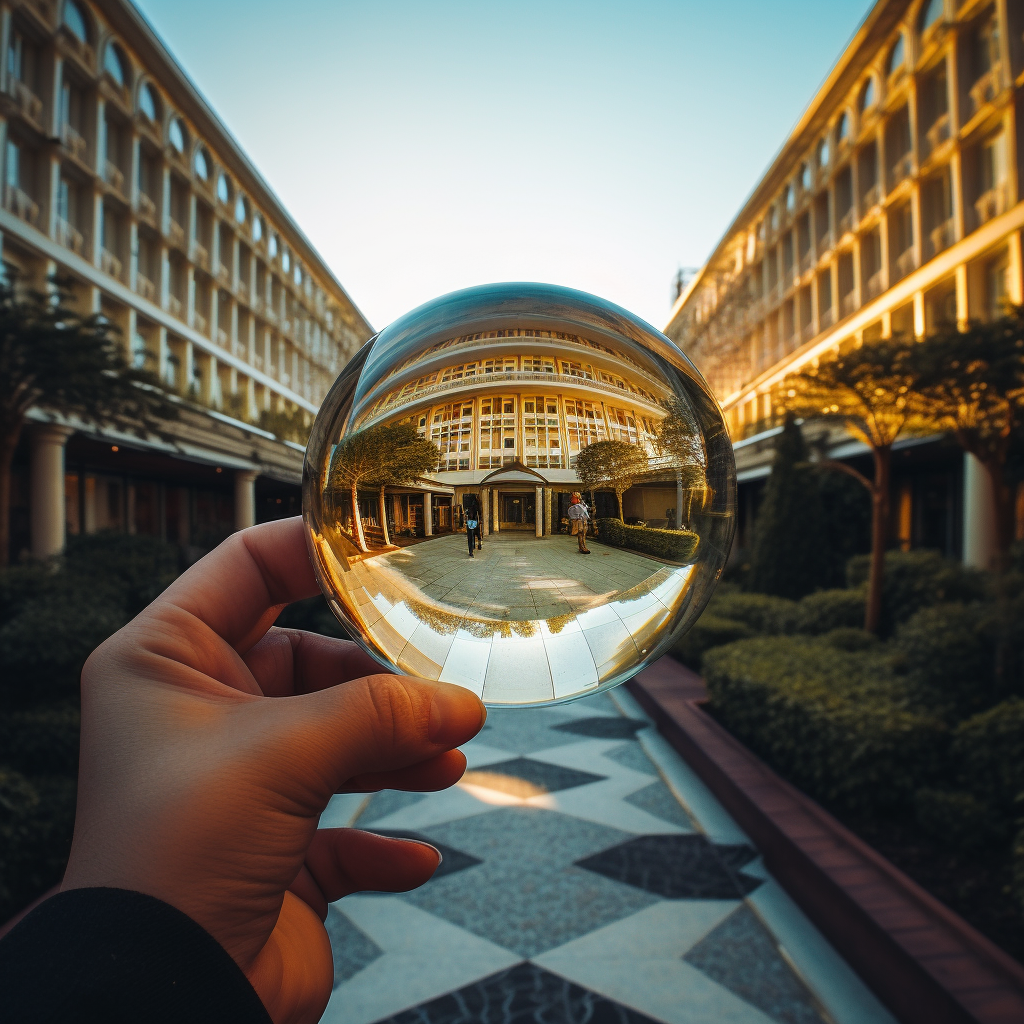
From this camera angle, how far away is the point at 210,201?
25922mm

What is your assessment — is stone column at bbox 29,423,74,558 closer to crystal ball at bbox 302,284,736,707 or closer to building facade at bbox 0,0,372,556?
building facade at bbox 0,0,372,556

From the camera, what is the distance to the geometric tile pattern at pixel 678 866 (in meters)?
4.46

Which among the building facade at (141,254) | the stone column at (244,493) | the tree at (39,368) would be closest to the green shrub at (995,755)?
the tree at (39,368)

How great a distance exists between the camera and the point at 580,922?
4125 millimetres

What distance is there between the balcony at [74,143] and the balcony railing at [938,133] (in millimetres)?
21921

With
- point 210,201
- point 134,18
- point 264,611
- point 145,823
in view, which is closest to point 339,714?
point 145,823

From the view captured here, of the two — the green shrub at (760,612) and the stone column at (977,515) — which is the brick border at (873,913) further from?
the stone column at (977,515)

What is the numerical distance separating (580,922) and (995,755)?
2.78m

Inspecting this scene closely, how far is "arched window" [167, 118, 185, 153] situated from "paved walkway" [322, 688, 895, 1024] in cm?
2499

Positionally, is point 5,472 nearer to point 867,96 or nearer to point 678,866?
point 678,866

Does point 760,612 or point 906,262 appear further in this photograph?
point 906,262

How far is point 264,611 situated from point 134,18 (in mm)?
24306

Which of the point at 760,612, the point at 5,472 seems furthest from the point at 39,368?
the point at 760,612

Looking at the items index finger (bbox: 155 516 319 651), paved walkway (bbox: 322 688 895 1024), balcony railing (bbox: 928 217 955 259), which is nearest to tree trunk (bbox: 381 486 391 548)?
index finger (bbox: 155 516 319 651)
